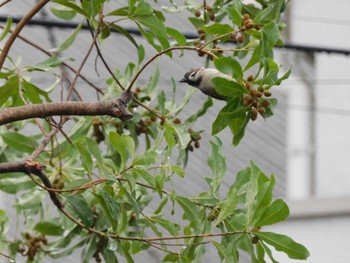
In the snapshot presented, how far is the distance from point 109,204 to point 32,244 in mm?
556

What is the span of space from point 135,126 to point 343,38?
4061mm

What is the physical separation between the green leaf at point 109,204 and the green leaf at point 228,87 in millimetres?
238

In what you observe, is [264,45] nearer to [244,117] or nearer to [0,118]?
[244,117]

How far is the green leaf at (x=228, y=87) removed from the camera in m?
1.48

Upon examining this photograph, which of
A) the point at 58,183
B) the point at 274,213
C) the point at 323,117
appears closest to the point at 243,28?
the point at 274,213

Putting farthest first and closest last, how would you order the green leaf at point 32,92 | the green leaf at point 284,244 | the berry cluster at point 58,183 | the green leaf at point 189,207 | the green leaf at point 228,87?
the berry cluster at point 58,183 < the green leaf at point 32,92 < the green leaf at point 189,207 < the green leaf at point 284,244 < the green leaf at point 228,87

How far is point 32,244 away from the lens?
216cm

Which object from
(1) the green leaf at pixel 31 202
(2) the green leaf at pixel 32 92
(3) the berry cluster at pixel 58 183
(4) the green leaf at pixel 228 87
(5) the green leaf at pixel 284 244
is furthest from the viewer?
(1) the green leaf at pixel 31 202

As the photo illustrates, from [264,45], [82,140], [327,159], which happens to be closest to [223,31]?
[264,45]

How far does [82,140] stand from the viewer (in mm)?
1849

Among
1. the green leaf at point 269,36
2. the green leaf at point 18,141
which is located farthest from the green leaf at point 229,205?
the green leaf at point 18,141

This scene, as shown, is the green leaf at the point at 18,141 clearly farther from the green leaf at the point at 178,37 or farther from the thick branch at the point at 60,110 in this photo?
the thick branch at the point at 60,110

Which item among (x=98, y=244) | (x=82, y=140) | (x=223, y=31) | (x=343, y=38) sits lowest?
(x=98, y=244)

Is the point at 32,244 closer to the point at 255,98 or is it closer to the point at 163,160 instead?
the point at 163,160
